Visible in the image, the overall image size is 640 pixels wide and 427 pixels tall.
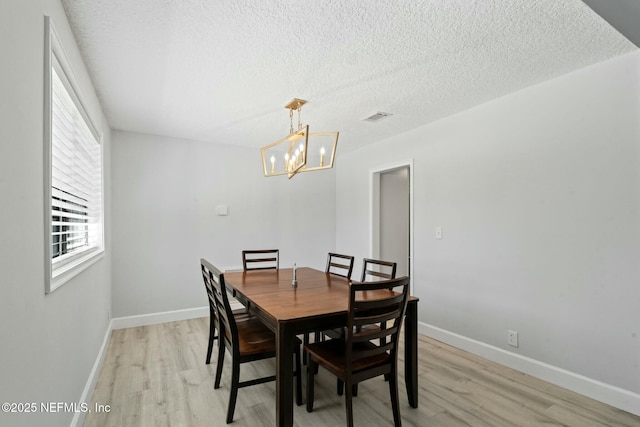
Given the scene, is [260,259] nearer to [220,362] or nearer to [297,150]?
[220,362]

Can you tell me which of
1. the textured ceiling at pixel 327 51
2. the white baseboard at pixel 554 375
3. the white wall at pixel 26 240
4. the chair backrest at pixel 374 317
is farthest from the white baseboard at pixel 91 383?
the white baseboard at pixel 554 375

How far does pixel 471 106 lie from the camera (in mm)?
3170

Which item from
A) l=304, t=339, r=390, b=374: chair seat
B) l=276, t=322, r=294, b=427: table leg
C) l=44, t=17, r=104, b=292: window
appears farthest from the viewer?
l=304, t=339, r=390, b=374: chair seat

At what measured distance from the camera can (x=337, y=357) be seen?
1.97 meters

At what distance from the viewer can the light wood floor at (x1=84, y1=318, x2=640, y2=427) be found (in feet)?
6.77

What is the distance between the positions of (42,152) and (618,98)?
10.9 ft

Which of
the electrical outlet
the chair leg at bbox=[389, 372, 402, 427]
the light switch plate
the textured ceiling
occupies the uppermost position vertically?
the textured ceiling

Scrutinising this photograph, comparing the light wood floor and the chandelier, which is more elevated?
the chandelier

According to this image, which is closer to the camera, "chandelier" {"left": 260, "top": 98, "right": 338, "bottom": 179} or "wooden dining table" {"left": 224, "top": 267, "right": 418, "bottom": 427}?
"wooden dining table" {"left": 224, "top": 267, "right": 418, "bottom": 427}

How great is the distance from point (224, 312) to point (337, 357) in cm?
78

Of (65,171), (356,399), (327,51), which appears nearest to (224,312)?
(356,399)

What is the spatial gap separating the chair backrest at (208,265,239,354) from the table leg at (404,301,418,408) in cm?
112

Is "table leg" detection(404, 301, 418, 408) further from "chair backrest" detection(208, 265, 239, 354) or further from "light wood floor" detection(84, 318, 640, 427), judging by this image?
"chair backrest" detection(208, 265, 239, 354)

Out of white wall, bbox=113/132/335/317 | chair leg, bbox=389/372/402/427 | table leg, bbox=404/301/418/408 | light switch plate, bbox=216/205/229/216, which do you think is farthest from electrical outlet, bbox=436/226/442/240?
light switch plate, bbox=216/205/229/216
